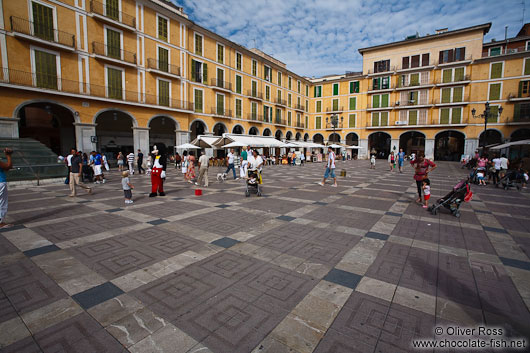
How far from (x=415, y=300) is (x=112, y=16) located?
2468 centimetres

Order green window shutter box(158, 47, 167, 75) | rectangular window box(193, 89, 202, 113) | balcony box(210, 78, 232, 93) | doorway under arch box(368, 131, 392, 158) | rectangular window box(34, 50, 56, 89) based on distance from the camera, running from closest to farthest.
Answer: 1. rectangular window box(34, 50, 56, 89)
2. green window shutter box(158, 47, 167, 75)
3. rectangular window box(193, 89, 202, 113)
4. balcony box(210, 78, 232, 93)
5. doorway under arch box(368, 131, 392, 158)

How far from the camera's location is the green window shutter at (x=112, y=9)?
1848 centimetres

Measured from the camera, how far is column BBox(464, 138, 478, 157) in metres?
31.5

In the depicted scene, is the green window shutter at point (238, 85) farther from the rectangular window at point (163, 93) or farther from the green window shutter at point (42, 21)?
the green window shutter at point (42, 21)

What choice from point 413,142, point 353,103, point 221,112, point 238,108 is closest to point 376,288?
point 221,112

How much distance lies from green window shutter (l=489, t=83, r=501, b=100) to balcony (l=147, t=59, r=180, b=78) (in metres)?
36.7

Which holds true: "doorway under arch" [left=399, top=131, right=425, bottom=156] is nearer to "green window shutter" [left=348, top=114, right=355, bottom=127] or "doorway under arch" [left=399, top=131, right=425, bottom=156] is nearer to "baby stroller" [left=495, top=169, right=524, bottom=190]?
"green window shutter" [left=348, top=114, right=355, bottom=127]

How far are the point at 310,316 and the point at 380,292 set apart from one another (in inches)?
38.1

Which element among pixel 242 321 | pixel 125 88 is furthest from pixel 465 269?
pixel 125 88

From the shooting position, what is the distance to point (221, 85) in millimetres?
27141

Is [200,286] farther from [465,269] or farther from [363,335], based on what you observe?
[465,269]

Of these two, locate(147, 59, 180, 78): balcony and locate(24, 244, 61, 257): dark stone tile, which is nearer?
locate(24, 244, 61, 257): dark stone tile

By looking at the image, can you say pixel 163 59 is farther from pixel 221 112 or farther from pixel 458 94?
pixel 458 94

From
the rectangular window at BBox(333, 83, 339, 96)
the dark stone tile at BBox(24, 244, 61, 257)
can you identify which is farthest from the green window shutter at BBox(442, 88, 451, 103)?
the dark stone tile at BBox(24, 244, 61, 257)
